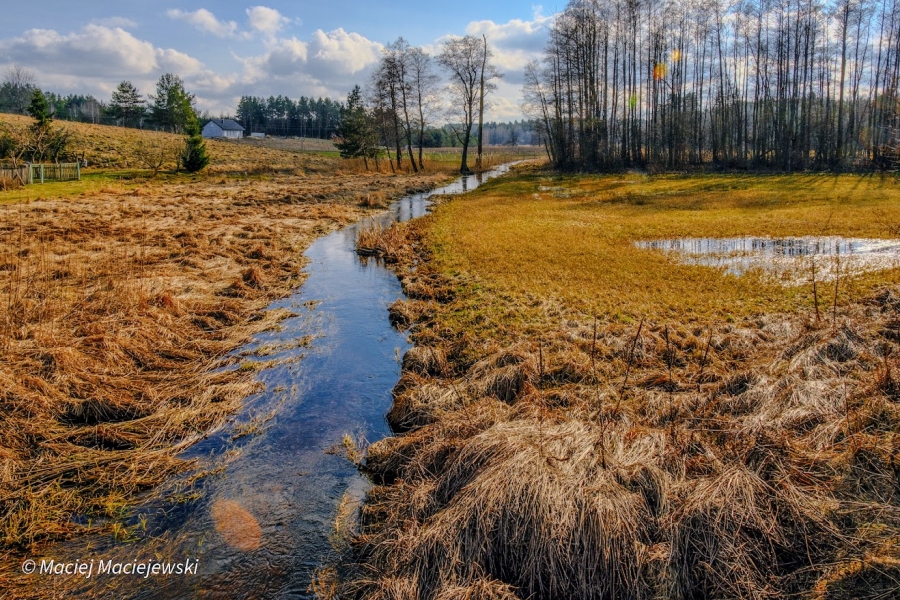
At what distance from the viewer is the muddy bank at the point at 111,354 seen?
5.70 metres

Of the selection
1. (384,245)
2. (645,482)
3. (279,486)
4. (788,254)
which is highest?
(384,245)

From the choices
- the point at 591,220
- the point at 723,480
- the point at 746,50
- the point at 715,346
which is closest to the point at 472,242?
the point at 591,220

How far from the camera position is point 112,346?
8398 millimetres

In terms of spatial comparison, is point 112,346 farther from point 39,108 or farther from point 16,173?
point 39,108

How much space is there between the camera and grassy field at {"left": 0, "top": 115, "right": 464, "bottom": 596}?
5.65 metres

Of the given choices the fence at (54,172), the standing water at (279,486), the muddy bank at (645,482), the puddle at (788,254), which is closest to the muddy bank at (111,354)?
the standing water at (279,486)

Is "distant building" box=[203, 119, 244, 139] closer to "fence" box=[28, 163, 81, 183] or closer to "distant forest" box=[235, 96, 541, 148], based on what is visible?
"distant forest" box=[235, 96, 541, 148]

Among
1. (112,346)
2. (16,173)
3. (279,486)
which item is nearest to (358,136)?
(16,173)

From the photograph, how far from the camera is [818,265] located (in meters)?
13.6

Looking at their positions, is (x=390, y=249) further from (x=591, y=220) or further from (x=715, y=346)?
(x=715, y=346)

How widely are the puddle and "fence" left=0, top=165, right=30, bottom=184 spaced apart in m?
33.7

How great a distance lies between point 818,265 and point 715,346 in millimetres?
7394

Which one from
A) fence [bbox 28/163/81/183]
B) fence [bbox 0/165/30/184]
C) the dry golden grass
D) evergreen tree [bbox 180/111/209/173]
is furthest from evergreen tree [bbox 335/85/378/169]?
the dry golden grass

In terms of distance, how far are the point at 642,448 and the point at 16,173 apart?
37688mm
